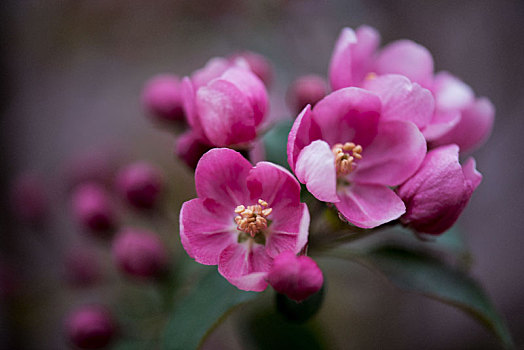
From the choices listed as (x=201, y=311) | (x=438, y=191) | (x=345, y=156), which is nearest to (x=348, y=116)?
(x=345, y=156)

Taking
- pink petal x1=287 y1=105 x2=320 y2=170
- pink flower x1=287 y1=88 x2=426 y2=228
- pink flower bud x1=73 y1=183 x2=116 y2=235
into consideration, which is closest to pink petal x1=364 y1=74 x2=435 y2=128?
pink flower x1=287 y1=88 x2=426 y2=228

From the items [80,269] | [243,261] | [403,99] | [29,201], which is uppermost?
[403,99]

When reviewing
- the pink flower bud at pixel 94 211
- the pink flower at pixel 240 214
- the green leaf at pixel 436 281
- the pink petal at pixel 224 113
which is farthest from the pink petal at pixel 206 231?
the pink flower bud at pixel 94 211

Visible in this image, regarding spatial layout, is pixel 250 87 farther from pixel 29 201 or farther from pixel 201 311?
pixel 29 201

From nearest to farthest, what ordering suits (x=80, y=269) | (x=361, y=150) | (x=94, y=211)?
(x=361, y=150) → (x=94, y=211) → (x=80, y=269)

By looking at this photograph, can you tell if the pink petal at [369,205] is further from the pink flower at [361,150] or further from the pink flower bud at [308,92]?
the pink flower bud at [308,92]

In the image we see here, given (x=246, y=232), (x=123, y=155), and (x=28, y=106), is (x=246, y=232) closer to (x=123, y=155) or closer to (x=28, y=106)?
(x=123, y=155)

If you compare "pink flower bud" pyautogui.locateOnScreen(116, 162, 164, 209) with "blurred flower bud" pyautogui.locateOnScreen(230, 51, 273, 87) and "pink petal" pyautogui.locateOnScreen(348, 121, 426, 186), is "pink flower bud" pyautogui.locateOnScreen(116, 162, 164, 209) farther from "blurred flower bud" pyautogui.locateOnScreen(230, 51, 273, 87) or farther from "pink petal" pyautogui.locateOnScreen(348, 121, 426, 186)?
"pink petal" pyautogui.locateOnScreen(348, 121, 426, 186)

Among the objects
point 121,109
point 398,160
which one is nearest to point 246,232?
point 398,160
